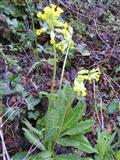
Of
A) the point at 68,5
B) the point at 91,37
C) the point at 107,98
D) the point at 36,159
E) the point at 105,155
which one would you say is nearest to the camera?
the point at 36,159

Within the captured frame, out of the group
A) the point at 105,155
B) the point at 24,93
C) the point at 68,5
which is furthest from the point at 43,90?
the point at 68,5

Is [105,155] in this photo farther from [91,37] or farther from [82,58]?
[91,37]

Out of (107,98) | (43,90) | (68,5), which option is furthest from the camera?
(68,5)

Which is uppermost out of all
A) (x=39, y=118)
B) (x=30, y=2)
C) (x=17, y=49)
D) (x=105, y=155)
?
(x=30, y=2)

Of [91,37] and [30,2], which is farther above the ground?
[30,2]

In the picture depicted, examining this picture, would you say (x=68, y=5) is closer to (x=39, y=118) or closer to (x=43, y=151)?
(x=39, y=118)

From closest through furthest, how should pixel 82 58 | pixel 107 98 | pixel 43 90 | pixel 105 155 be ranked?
1. pixel 105 155
2. pixel 43 90
3. pixel 107 98
4. pixel 82 58

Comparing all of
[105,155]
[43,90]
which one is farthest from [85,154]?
[43,90]

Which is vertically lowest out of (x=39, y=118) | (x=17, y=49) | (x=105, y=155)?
(x=105, y=155)

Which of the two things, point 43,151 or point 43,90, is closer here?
point 43,151
